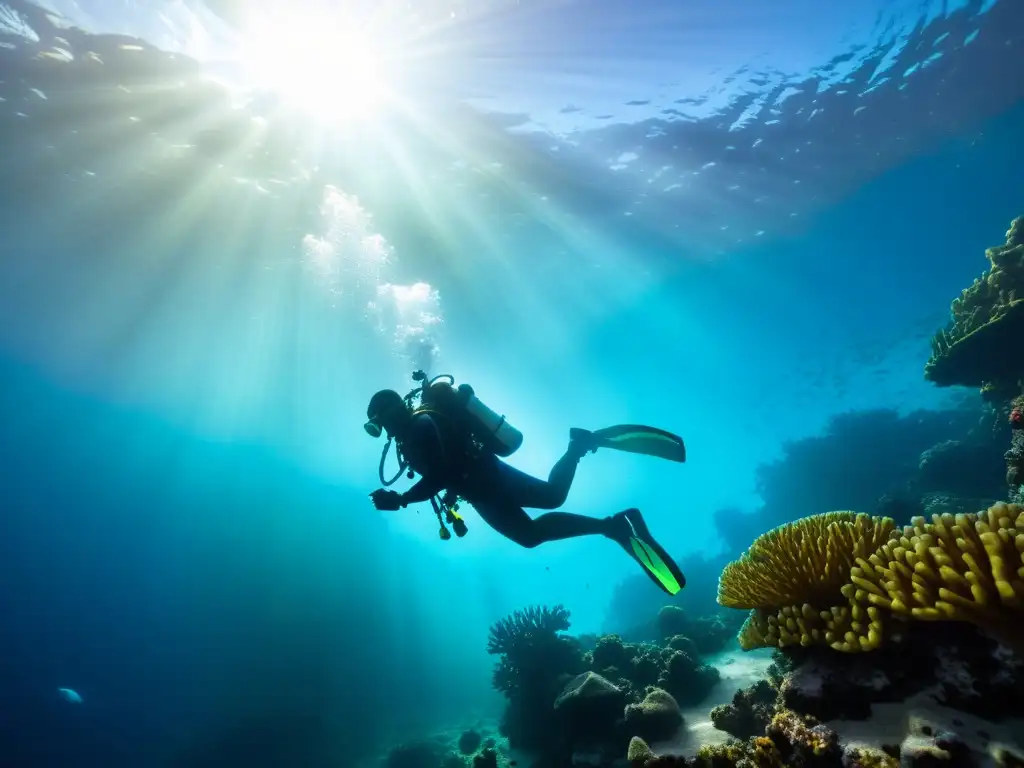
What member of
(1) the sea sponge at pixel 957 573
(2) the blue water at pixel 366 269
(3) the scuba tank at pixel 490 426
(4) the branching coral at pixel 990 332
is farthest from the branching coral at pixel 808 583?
(2) the blue water at pixel 366 269

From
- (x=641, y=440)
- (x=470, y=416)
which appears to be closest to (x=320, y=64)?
(x=470, y=416)

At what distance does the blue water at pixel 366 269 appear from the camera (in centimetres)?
1410

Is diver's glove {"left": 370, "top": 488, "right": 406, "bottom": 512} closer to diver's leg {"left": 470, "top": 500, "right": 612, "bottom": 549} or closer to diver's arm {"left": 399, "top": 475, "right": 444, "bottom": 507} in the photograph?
diver's arm {"left": 399, "top": 475, "right": 444, "bottom": 507}

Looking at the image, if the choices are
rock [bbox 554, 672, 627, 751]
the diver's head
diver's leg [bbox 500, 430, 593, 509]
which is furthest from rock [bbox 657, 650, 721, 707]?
the diver's head

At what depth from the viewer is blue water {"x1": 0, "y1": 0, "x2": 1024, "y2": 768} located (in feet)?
46.3

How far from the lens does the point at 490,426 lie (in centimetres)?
687

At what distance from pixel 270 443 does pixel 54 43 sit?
122 feet

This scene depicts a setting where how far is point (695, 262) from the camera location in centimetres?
2473

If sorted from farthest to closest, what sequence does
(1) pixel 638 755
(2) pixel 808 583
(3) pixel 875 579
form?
(1) pixel 638 755
(2) pixel 808 583
(3) pixel 875 579

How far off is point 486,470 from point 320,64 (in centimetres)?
1455

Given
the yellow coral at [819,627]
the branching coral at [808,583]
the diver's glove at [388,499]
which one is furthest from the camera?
the diver's glove at [388,499]

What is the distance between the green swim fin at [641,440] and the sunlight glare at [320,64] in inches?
532

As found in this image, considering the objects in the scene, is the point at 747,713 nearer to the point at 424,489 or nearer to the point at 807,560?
the point at 807,560

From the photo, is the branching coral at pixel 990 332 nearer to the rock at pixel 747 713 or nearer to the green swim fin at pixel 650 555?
the green swim fin at pixel 650 555
